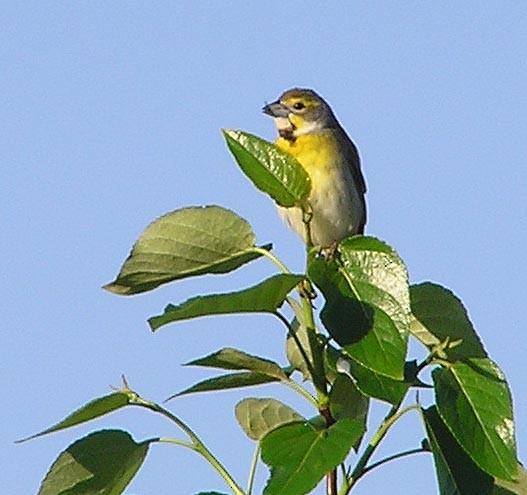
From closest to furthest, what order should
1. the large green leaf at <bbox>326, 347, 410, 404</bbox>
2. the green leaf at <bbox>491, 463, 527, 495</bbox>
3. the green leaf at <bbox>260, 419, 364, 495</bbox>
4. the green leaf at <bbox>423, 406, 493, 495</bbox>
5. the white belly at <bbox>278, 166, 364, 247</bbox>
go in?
the green leaf at <bbox>260, 419, 364, 495</bbox>, the large green leaf at <bbox>326, 347, 410, 404</bbox>, the green leaf at <bbox>423, 406, 493, 495</bbox>, the green leaf at <bbox>491, 463, 527, 495</bbox>, the white belly at <bbox>278, 166, 364, 247</bbox>

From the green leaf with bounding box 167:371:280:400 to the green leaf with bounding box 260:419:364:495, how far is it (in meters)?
0.21

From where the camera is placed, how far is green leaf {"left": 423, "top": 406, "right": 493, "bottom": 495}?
7.68ft

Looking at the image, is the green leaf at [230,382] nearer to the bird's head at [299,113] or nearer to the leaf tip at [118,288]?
the leaf tip at [118,288]

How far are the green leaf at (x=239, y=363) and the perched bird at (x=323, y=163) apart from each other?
270 cm

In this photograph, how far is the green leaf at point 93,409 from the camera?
2.40 metres

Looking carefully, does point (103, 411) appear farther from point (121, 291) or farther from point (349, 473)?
point (349, 473)

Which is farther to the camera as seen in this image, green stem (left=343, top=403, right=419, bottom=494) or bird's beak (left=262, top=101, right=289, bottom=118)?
bird's beak (left=262, top=101, right=289, bottom=118)

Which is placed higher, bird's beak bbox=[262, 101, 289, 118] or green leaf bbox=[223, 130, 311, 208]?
bird's beak bbox=[262, 101, 289, 118]

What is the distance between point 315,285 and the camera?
2.31m

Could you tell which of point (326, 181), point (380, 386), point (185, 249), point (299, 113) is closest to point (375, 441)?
point (380, 386)

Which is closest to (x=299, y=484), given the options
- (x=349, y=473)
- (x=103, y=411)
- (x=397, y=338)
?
(x=349, y=473)

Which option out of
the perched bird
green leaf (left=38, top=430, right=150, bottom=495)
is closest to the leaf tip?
green leaf (left=38, top=430, right=150, bottom=495)

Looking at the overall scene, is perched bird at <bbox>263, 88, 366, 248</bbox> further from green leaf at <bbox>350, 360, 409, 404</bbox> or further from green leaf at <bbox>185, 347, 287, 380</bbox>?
green leaf at <bbox>350, 360, 409, 404</bbox>

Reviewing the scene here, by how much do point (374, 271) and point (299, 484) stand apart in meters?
0.44
